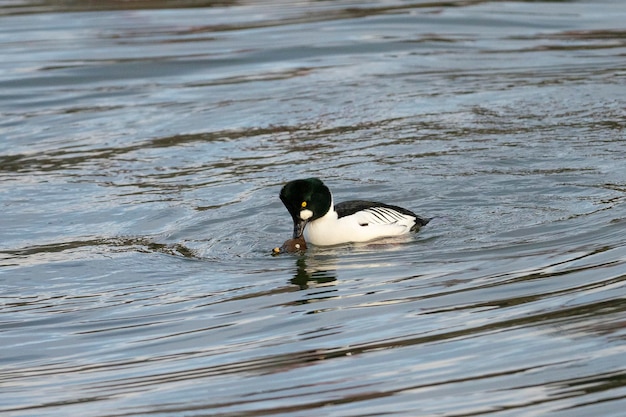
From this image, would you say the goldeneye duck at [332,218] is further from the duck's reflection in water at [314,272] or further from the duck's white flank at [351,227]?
the duck's reflection in water at [314,272]

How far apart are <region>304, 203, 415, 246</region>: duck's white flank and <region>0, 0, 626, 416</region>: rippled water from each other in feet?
0.32

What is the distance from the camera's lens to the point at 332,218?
34.8ft

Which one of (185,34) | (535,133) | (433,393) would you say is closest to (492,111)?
(535,133)

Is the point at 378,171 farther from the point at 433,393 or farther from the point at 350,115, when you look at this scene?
the point at 433,393

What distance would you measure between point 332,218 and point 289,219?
1223 mm

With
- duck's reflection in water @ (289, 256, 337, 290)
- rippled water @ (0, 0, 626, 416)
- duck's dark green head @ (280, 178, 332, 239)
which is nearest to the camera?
rippled water @ (0, 0, 626, 416)

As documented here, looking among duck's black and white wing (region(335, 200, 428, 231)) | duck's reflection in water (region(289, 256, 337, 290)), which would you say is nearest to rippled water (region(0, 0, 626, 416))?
duck's reflection in water (region(289, 256, 337, 290))

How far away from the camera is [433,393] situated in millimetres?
6578

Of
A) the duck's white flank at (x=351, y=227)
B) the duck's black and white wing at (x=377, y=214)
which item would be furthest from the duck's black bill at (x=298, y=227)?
the duck's black and white wing at (x=377, y=214)

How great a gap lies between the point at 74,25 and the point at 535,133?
10.8 meters

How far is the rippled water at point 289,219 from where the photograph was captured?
7039mm

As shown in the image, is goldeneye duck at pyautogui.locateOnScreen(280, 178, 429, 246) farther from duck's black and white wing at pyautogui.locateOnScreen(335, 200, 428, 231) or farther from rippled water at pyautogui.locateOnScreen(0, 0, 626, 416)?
rippled water at pyautogui.locateOnScreen(0, 0, 626, 416)

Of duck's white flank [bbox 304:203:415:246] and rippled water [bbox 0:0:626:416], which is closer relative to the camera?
rippled water [bbox 0:0:626:416]

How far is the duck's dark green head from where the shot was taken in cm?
1028
